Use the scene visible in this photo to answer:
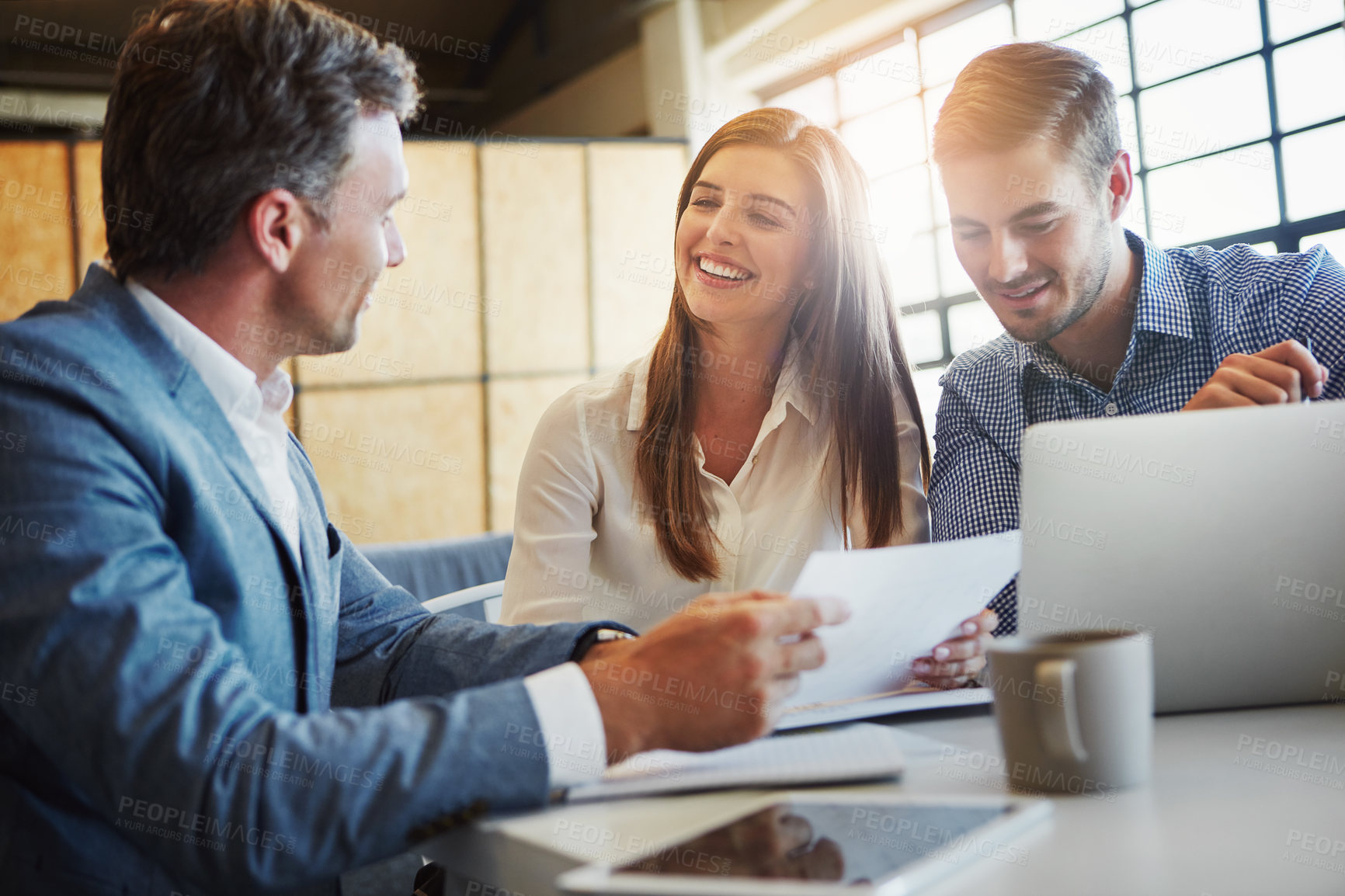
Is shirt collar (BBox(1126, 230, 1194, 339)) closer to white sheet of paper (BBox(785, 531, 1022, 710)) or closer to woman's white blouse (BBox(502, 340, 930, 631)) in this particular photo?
woman's white blouse (BBox(502, 340, 930, 631))

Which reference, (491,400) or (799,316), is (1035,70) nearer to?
(799,316)

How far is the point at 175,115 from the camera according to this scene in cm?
93

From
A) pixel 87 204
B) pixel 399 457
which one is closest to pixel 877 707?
pixel 399 457

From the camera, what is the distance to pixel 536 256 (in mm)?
5090

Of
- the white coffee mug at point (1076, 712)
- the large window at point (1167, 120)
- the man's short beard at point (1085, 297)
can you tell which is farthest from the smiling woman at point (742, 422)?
the large window at point (1167, 120)

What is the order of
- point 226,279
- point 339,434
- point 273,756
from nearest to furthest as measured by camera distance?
point 273,756 < point 226,279 < point 339,434

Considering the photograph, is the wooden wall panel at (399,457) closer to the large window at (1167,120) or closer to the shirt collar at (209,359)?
the large window at (1167,120)

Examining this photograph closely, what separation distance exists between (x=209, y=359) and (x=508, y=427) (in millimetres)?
4082

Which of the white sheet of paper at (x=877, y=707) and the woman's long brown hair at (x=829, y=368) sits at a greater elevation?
the woman's long brown hair at (x=829, y=368)

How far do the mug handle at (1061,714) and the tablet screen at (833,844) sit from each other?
3.1 inches

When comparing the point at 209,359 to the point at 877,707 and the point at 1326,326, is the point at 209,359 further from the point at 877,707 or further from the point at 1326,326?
the point at 1326,326

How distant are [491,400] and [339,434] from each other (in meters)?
0.74

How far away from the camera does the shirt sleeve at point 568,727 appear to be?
692 millimetres

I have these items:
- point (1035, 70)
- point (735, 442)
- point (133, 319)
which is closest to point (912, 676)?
point (735, 442)
